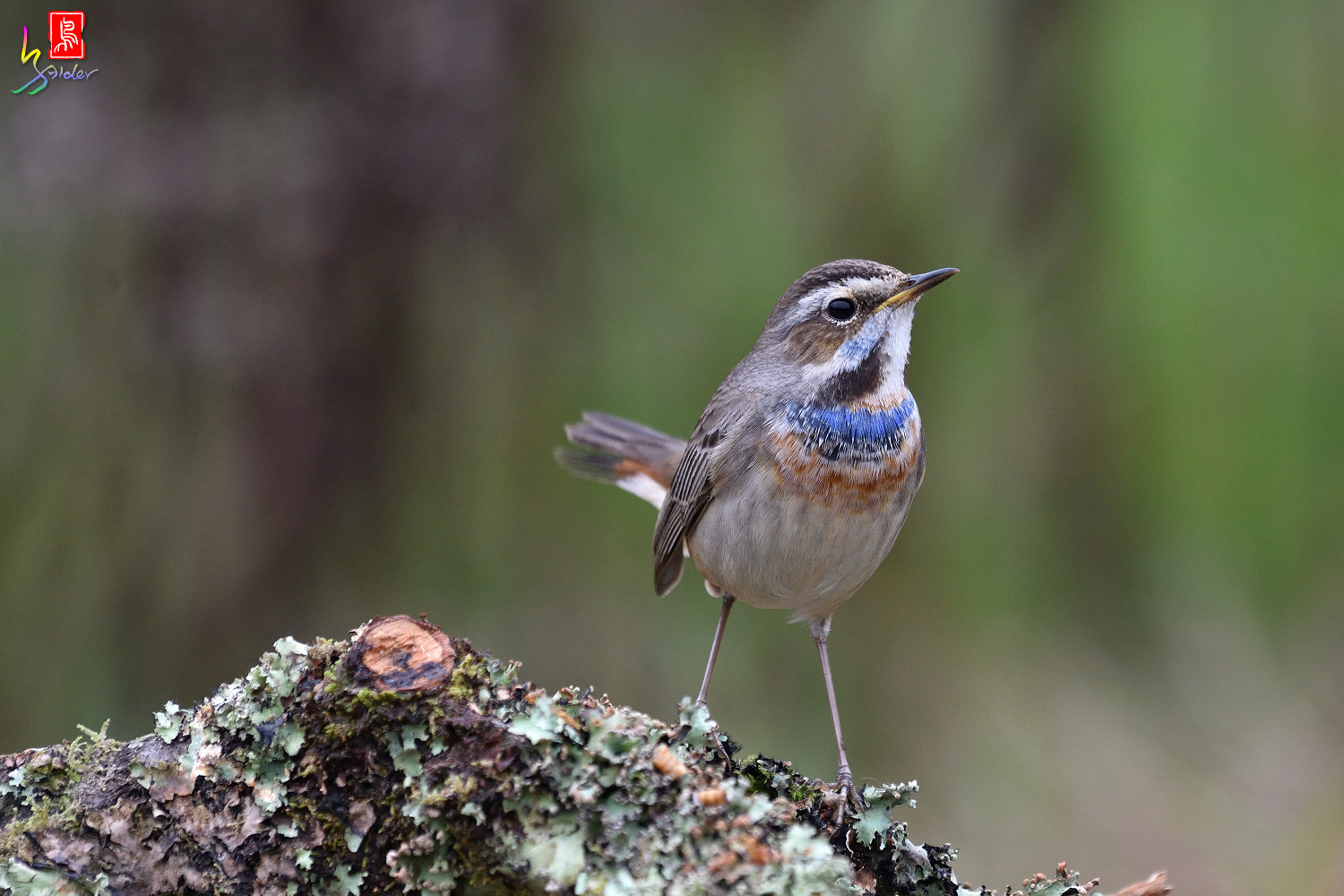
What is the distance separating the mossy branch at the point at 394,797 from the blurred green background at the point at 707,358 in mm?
3948

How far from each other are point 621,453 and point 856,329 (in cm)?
213

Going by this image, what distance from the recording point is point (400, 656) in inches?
95.4

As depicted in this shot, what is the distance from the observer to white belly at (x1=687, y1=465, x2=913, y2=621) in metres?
3.84

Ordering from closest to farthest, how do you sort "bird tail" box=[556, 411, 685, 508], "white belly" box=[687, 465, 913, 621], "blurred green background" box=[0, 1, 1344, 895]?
1. "white belly" box=[687, 465, 913, 621]
2. "bird tail" box=[556, 411, 685, 508]
3. "blurred green background" box=[0, 1, 1344, 895]

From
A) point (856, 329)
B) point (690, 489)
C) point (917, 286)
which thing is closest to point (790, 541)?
point (690, 489)

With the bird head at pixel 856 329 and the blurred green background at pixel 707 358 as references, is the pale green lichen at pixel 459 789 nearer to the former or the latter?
the bird head at pixel 856 329

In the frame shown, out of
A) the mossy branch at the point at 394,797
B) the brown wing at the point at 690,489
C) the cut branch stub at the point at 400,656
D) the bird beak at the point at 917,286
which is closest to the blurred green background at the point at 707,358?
the brown wing at the point at 690,489

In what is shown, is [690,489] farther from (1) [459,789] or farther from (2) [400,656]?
(1) [459,789]

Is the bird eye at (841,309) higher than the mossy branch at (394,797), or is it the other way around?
the bird eye at (841,309)

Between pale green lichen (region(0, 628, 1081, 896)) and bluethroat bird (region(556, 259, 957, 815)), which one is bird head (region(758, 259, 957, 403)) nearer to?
bluethroat bird (region(556, 259, 957, 815))

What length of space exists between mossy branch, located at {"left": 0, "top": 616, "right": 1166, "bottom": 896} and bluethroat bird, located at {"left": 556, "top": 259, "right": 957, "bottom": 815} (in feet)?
4.56

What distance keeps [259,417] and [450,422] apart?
117 cm

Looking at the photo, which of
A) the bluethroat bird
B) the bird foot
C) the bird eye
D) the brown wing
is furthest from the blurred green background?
the bird foot

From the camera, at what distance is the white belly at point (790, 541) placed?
384 cm
